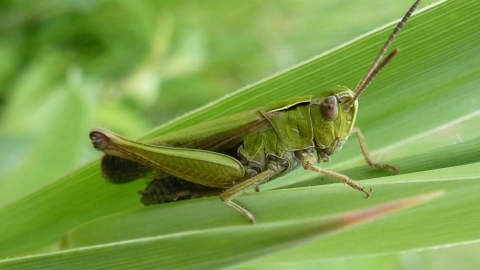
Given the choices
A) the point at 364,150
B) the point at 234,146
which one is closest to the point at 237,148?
the point at 234,146

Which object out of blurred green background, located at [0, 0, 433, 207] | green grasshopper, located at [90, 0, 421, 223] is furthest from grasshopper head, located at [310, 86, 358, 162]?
blurred green background, located at [0, 0, 433, 207]

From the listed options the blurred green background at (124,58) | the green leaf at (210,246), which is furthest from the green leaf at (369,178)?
the blurred green background at (124,58)

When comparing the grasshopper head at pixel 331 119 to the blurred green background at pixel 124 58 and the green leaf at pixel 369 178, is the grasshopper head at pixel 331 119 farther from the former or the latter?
the blurred green background at pixel 124 58

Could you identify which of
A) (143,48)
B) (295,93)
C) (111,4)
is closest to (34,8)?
(111,4)

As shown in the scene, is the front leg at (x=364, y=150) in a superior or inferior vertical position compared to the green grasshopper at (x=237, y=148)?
inferior

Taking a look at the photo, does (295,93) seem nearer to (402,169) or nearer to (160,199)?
(402,169)

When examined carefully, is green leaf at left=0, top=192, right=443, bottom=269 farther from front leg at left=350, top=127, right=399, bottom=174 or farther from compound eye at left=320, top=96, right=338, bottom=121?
compound eye at left=320, top=96, right=338, bottom=121

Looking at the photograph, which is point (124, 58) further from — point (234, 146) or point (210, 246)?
point (210, 246)
